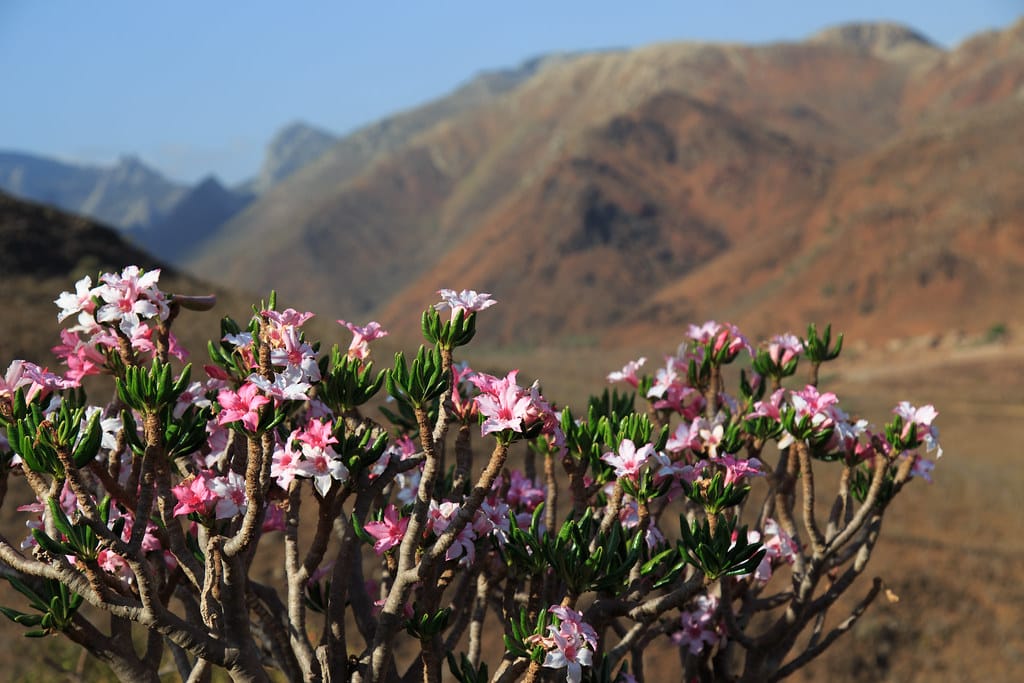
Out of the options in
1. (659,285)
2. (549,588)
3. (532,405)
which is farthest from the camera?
(659,285)

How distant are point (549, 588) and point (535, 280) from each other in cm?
5980

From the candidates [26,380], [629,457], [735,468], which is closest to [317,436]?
[26,380]

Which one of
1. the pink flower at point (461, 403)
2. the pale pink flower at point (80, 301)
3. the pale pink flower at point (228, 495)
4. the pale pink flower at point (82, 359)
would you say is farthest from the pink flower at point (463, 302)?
the pale pink flower at point (82, 359)

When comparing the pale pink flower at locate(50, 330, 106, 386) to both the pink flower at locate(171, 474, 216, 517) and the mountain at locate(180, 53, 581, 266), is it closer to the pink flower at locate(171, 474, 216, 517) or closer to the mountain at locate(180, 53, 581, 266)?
the pink flower at locate(171, 474, 216, 517)

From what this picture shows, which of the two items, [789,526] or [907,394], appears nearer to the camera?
[789,526]

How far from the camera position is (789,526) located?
14.0 feet

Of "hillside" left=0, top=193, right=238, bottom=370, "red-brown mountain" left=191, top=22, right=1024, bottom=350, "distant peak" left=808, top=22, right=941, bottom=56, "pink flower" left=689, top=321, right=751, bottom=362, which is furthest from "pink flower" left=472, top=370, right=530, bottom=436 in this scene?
"distant peak" left=808, top=22, right=941, bottom=56

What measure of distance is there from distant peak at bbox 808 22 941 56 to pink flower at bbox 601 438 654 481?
13927cm

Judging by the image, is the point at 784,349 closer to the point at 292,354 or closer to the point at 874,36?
the point at 292,354

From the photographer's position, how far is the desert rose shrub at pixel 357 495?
272 cm

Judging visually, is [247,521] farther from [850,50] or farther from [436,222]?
[850,50]

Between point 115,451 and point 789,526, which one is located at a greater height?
point 115,451

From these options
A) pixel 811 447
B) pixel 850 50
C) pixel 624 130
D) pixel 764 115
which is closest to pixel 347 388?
pixel 811 447

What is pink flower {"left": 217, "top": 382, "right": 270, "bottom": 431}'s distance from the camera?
2.59m
